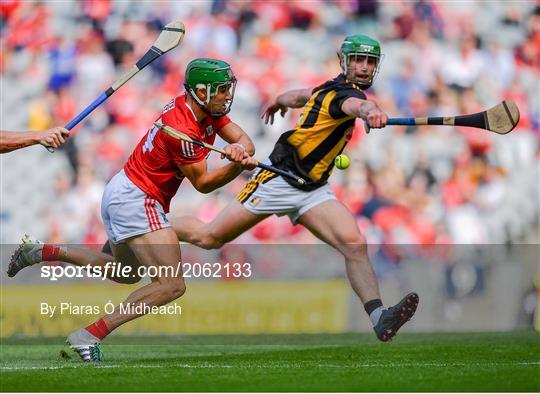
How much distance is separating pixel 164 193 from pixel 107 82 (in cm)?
630

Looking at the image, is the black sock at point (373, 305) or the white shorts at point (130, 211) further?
the black sock at point (373, 305)

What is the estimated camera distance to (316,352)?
8.33 metres

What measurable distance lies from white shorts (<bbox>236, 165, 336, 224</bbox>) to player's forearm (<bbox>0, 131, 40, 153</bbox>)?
209 cm

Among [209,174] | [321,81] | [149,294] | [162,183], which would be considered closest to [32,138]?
[162,183]

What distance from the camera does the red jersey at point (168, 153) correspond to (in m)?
7.28

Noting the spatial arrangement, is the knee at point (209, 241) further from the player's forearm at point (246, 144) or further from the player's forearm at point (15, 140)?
the player's forearm at point (15, 140)

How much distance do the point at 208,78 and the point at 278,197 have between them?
141 cm

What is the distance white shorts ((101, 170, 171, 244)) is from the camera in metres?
7.40

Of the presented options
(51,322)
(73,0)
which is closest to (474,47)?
(73,0)

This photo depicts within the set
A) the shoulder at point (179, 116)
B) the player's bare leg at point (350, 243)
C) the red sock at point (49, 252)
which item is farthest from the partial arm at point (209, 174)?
the red sock at point (49, 252)

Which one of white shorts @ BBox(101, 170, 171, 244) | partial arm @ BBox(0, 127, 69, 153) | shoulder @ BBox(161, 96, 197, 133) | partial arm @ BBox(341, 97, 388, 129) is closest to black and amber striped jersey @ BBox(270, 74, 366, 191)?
partial arm @ BBox(341, 97, 388, 129)

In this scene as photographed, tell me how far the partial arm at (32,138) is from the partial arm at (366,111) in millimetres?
1930

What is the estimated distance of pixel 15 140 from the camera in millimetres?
7062

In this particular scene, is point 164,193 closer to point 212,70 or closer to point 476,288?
point 212,70
